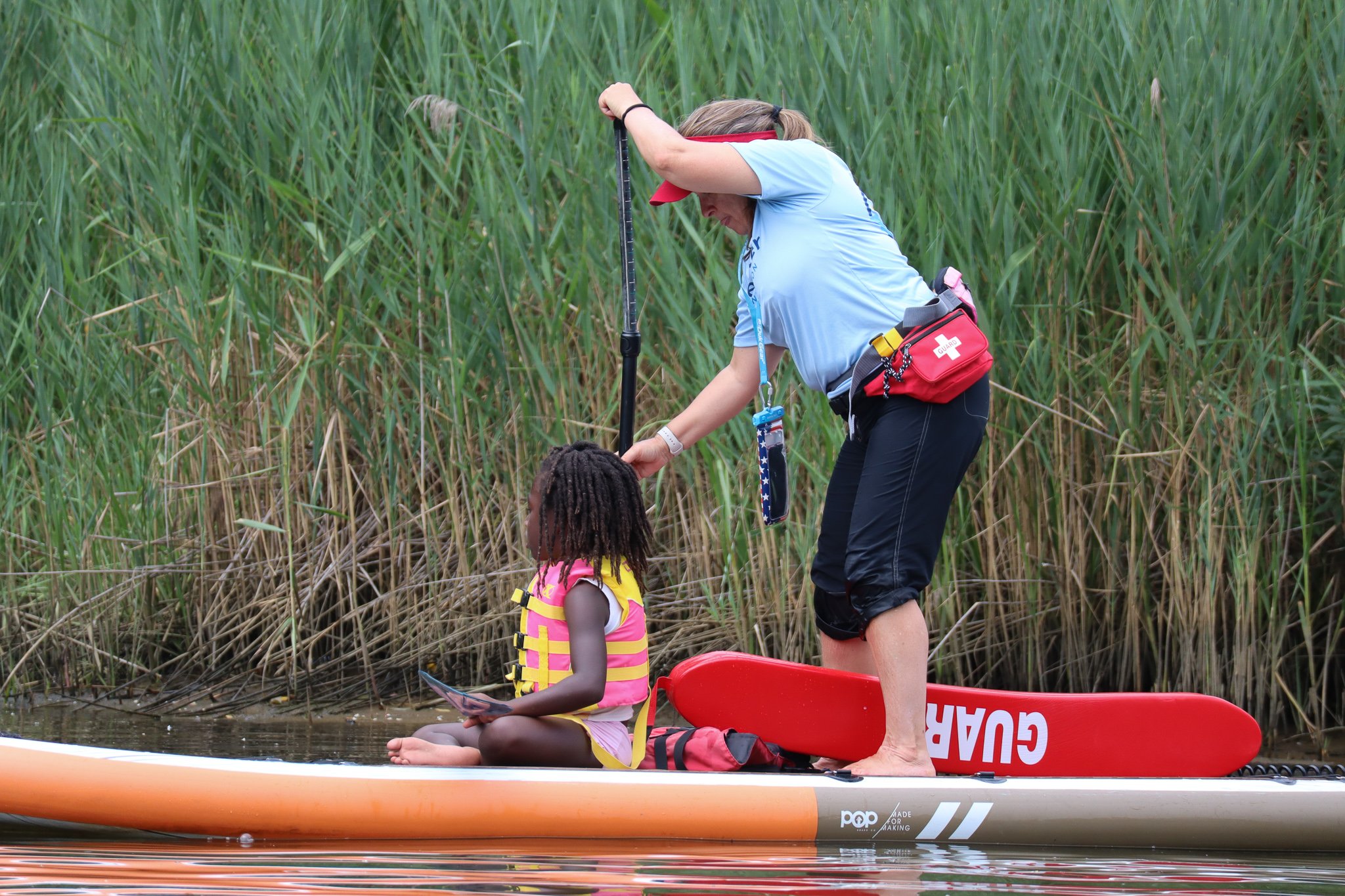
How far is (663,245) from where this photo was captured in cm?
425

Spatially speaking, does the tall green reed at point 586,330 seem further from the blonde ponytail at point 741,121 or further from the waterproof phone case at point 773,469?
the blonde ponytail at point 741,121

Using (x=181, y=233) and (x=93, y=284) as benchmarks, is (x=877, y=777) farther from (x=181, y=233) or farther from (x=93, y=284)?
(x=93, y=284)

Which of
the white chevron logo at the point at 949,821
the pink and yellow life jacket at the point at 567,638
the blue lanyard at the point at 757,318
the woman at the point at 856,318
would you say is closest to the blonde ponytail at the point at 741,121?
the woman at the point at 856,318

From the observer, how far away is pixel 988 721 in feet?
11.1

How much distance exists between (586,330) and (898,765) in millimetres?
1959

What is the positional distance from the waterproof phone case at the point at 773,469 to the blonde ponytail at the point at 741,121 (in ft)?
2.06

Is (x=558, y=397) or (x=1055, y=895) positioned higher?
(x=558, y=397)

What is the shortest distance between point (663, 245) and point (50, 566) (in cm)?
238

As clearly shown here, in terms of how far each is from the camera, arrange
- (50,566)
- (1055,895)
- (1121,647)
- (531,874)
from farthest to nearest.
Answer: (50,566)
(1121,647)
(531,874)
(1055,895)

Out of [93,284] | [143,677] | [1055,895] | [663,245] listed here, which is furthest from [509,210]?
[1055,895]

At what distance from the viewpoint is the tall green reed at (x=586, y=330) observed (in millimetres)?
4043

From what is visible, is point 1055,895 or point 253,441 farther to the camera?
point 253,441

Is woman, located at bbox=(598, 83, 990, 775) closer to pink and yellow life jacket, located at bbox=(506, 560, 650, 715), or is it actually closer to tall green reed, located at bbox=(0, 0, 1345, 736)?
pink and yellow life jacket, located at bbox=(506, 560, 650, 715)

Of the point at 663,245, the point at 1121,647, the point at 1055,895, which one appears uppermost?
the point at 663,245
